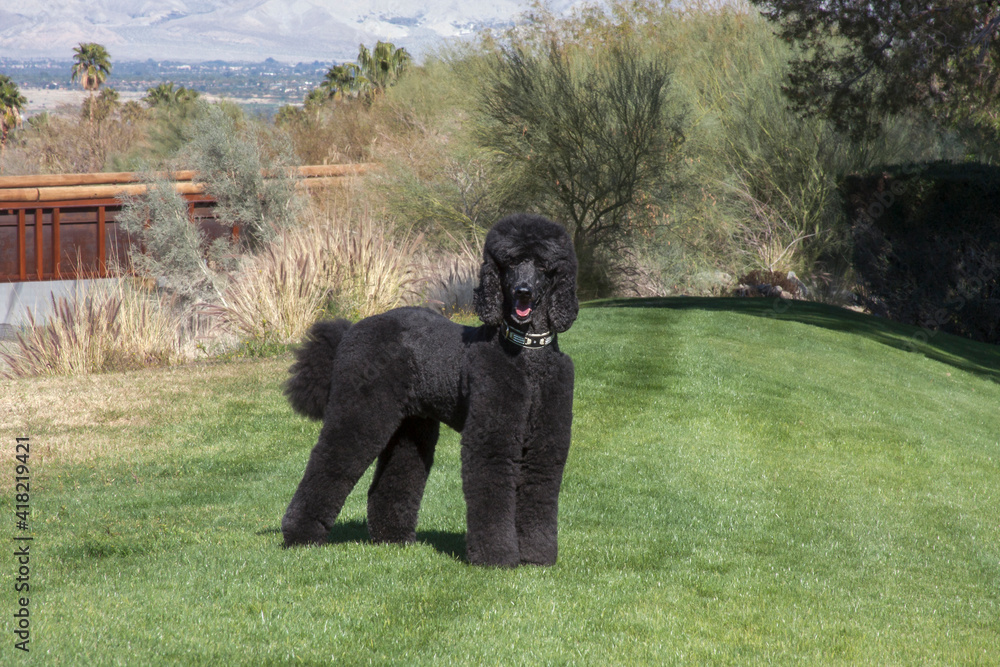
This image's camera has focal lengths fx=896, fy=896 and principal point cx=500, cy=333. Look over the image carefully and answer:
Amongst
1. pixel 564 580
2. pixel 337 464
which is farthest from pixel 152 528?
pixel 564 580

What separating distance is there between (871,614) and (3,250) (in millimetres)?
23593

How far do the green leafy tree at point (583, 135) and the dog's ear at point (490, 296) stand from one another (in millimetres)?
18005

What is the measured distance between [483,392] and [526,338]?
1.20 feet

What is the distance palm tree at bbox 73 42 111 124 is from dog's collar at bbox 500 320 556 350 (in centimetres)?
7146

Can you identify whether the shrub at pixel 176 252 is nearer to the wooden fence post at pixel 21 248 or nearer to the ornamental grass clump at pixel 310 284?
the ornamental grass clump at pixel 310 284

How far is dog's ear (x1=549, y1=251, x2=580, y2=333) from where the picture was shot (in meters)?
4.79

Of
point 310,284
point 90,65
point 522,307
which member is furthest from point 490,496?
point 90,65

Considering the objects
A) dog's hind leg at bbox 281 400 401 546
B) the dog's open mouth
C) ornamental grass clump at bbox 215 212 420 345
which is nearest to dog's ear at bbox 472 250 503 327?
the dog's open mouth

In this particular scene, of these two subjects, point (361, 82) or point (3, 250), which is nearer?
point (3, 250)

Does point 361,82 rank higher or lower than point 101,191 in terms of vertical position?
higher

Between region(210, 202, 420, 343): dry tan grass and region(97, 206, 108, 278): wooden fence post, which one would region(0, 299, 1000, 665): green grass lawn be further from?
region(97, 206, 108, 278): wooden fence post

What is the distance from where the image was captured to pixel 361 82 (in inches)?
2196

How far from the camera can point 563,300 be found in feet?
15.7

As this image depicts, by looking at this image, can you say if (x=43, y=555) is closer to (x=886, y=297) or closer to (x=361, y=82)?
(x=886, y=297)
